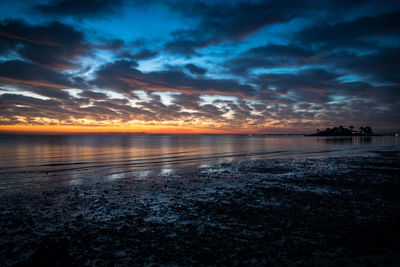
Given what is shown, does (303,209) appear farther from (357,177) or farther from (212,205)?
(357,177)

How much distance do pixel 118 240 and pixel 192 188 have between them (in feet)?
27.6

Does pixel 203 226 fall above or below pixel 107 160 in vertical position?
above

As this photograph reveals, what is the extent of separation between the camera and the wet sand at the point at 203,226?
22.0 ft

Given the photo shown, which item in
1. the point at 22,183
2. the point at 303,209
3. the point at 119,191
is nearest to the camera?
the point at 303,209

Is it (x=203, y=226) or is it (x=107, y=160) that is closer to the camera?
(x=203, y=226)

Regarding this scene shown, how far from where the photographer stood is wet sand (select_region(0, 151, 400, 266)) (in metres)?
6.71

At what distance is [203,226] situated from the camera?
892 centimetres

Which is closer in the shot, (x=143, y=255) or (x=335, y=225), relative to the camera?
(x=143, y=255)

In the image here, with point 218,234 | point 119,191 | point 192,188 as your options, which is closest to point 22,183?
point 119,191

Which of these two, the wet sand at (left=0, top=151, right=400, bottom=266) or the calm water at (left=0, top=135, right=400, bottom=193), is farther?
the calm water at (left=0, top=135, right=400, bottom=193)

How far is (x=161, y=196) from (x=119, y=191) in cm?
340

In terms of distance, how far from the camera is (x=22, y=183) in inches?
690

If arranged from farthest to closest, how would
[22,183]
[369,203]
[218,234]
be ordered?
[22,183] → [369,203] → [218,234]

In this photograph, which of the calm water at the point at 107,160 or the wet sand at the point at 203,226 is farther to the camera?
the calm water at the point at 107,160
